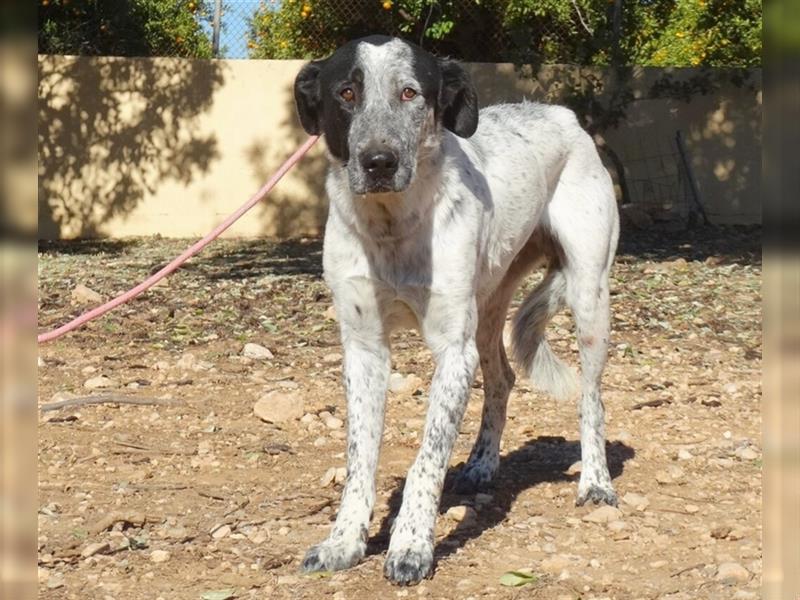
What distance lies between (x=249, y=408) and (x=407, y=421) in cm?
86

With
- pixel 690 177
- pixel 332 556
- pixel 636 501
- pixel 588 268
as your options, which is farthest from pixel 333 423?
pixel 690 177

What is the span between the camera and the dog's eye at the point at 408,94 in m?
3.93

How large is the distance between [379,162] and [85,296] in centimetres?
603

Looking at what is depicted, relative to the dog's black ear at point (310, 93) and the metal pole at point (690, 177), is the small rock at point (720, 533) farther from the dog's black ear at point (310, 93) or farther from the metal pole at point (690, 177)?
the metal pole at point (690, 177)

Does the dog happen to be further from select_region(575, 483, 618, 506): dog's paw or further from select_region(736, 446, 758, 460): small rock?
select_region(736, 446, 758, 460): small rock

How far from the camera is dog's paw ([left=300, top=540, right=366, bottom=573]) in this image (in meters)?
3.81

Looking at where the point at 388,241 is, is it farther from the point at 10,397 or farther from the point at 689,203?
the point at 689,203

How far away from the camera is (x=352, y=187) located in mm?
3814

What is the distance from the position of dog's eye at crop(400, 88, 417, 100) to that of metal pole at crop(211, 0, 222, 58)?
1030cm

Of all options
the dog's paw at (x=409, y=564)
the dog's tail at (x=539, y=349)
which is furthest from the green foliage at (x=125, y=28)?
the dog's paw at (x=409, y=564)

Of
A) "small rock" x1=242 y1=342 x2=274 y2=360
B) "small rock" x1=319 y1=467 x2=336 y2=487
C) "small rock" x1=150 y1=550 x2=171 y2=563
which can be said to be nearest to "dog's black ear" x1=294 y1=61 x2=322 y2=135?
"small rock" x1=319 y1=467 x2=336 y2=487

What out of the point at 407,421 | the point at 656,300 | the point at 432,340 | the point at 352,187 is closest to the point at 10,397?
the point at 352,187

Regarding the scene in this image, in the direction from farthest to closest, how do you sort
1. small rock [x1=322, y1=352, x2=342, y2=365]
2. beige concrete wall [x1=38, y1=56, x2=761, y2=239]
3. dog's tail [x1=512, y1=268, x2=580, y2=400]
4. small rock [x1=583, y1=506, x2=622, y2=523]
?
beige concrete wall [x1=38, y1=56, x2=761, y2=239], small rock [x1=322, y1=352, x2=342, y2=365], dog's tail [x1=512, y1=268, x2=580, y2=400], small rock [x1=583, y1=506, x2=622, y2=523]

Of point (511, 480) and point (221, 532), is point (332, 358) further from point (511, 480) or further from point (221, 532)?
point (221, 532)
